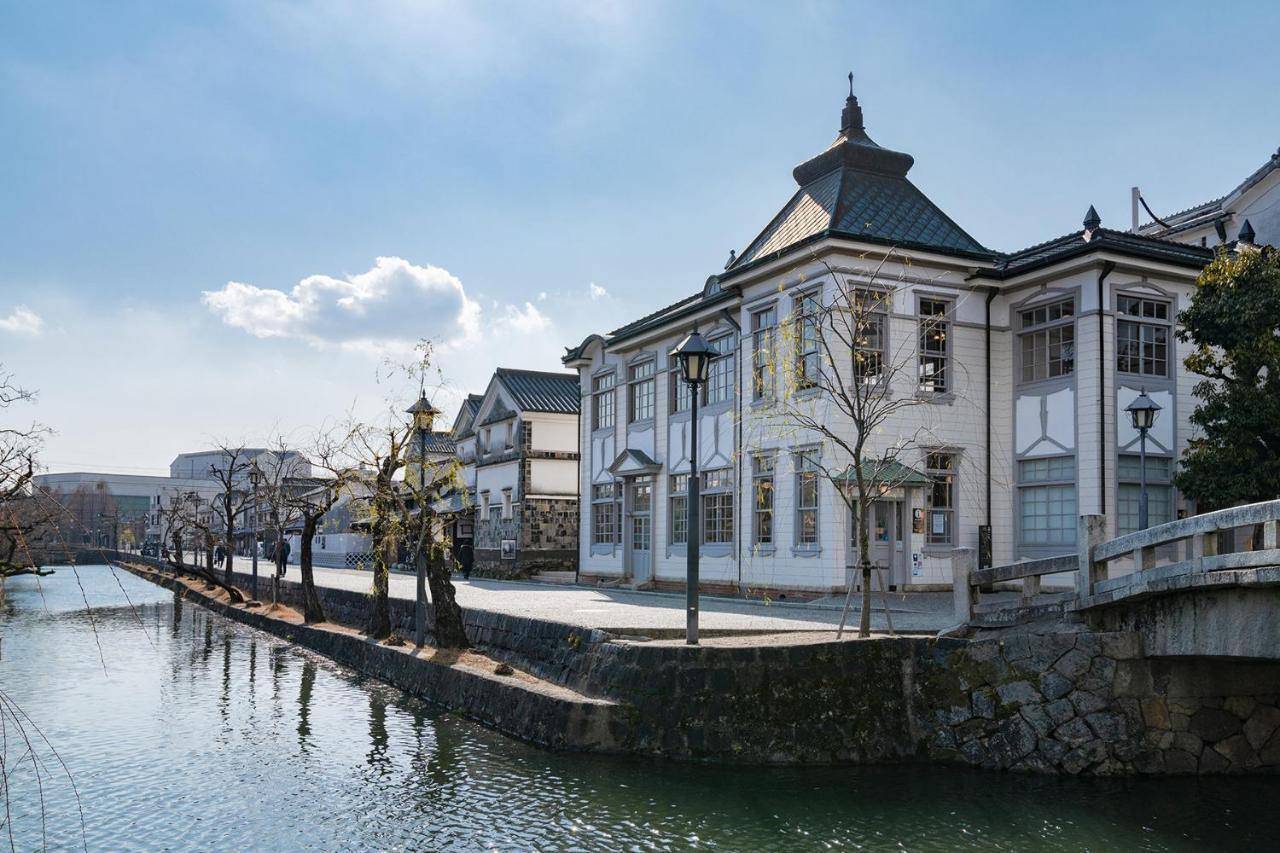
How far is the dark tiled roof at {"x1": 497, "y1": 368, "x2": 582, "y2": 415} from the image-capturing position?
37.6 m

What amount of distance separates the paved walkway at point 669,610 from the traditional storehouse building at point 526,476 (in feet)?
26.6

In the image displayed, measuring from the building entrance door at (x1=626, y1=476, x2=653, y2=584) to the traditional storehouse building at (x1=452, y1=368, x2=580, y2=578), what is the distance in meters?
7.62

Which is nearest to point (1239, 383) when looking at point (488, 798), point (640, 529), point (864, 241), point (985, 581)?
point (864, 241)

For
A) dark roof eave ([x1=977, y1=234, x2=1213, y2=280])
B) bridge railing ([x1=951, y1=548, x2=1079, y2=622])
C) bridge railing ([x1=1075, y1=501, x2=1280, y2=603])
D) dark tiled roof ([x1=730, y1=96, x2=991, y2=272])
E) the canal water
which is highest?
dark tiled roof ([x1=730, y1=96, x2=991, y2=272])

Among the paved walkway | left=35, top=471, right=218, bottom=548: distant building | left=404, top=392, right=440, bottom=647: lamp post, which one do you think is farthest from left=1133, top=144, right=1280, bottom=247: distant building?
left=35, top=471, right=218, bottom=548: distant building

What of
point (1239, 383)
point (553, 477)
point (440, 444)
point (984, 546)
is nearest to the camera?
point (1239, 383)

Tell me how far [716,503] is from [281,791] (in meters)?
14.8

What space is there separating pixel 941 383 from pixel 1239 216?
1054cm

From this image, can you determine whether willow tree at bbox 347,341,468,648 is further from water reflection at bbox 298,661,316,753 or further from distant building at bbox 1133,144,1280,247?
distant building at bbox 1133,144,1280,247

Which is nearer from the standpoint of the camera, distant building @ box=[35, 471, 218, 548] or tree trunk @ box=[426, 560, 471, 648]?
tree trunk @ box=[426, 560, 471, 648]

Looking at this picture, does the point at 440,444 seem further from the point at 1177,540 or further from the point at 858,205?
the point at 1177,540

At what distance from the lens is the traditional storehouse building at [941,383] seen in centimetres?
2072

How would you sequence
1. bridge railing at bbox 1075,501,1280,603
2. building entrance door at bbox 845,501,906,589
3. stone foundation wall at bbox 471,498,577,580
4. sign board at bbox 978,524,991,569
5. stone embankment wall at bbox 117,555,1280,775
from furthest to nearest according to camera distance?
1. stone foundation wall at bbox 471,498,577,580
2. sign board at bbox 978,524,991,569
3. building entrance door at bbox 845,501,906,589
4. stone embankment wall at bbox 117,555,1280,775
5. bridge railing at bbox 1075,501,1280,603

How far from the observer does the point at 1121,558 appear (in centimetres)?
1235
